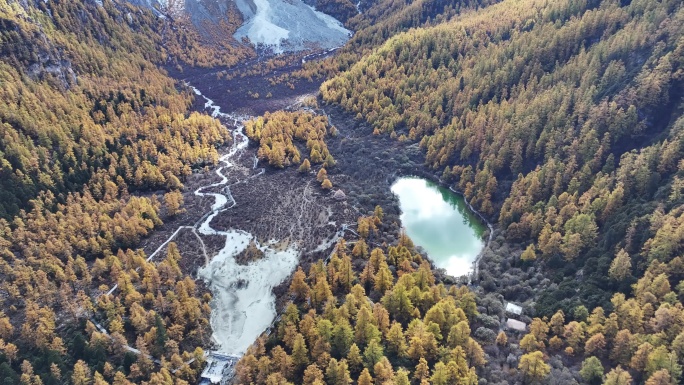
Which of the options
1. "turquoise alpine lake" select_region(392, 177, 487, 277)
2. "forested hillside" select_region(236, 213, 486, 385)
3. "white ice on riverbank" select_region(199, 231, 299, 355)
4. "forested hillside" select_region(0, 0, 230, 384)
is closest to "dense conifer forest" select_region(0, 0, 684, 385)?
"forested hillside" select_region(236, 213, 486, 385)

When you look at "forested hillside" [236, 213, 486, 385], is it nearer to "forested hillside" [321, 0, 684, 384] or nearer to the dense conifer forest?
the dense conifer forest

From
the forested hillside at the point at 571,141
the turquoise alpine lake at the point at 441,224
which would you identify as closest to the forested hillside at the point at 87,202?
the turquoise alpine lake at the point at 441,224

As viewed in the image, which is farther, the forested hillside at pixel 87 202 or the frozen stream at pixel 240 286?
the frozen stream at pixel 240 286

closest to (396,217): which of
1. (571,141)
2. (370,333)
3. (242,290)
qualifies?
(242,290)

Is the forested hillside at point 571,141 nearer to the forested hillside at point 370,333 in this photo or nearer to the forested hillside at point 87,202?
the forested hillside at point 370,333

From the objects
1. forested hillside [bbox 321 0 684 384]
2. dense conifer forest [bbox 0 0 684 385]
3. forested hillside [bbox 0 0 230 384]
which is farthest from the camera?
forested hillside [bbox 0 0 230 384]

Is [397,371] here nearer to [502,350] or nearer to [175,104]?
[502,350]
